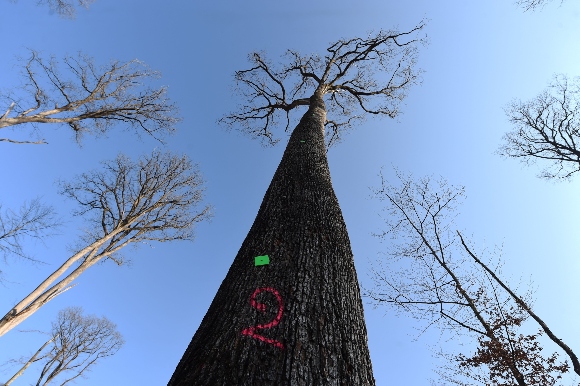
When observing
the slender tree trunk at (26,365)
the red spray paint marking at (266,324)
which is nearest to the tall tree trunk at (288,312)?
the red spray paint marking at (266,324)

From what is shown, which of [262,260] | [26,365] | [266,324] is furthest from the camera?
[26,365]

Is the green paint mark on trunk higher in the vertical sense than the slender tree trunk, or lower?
lower

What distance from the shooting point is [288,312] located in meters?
1.67

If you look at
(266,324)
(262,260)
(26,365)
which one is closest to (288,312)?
(266,324)

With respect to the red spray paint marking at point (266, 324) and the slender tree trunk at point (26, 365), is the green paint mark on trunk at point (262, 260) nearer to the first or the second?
the red spray paint marking at point (266, 324)

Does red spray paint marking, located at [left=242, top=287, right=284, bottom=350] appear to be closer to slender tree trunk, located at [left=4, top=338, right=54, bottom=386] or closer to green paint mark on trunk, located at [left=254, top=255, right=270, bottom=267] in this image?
green paint mark on trunk, located at [left=254, top=255, right=270, bottom=267]

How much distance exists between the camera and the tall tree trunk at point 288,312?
1.39 metres

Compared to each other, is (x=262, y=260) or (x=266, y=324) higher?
(x=262, y=260)

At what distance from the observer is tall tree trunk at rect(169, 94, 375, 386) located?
1.39 metres

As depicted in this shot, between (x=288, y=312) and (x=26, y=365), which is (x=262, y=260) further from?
(x=26, y=365)

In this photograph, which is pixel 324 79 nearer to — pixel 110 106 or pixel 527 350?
pixel 110 106

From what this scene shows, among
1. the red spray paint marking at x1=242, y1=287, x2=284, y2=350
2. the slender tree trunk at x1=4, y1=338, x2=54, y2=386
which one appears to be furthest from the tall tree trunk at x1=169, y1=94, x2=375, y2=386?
the slender tree trunk at x1=4, y1=338, x2=54, y2=386

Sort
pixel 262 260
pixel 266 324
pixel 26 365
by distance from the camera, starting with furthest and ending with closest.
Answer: pixel 26 365, pixel 262 260, pixel 266 324

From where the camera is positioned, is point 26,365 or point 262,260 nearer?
point 262,260
